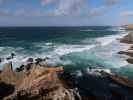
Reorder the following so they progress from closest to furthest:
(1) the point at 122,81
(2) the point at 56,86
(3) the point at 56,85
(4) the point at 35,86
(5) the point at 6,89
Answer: (2) the point at 56,86, (3) the point at 56,85, (4) the point at 35,86, (5) the point at 6,89, (1) the point at 122,81

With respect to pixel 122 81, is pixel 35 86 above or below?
above

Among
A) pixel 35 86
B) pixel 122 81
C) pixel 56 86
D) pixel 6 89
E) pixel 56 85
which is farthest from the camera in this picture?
pixel 122 81

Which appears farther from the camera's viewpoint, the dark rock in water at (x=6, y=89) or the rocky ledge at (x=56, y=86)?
the dark rock in water at (x=6, y=89)

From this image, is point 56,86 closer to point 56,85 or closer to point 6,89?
point 56,85

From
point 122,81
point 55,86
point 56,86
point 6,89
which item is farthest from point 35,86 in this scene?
point 122,81

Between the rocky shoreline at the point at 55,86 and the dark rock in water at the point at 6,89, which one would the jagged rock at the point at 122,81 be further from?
the dark rock in water at the point at 6,89

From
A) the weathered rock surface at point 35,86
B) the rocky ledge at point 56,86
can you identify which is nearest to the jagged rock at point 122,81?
the rocky ledge at point 56,86

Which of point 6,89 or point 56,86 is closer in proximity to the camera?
point 56,86

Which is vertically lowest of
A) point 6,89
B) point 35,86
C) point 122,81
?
point 122,81

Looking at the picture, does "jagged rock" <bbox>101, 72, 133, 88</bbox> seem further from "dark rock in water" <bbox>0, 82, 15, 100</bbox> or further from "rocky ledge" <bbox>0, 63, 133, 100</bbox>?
"dark rock in water" <bbox>0, 82, 15, 100</bbox>

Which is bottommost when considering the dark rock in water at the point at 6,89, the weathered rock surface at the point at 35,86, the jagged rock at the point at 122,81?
the jagged rock at the point at 122,81
